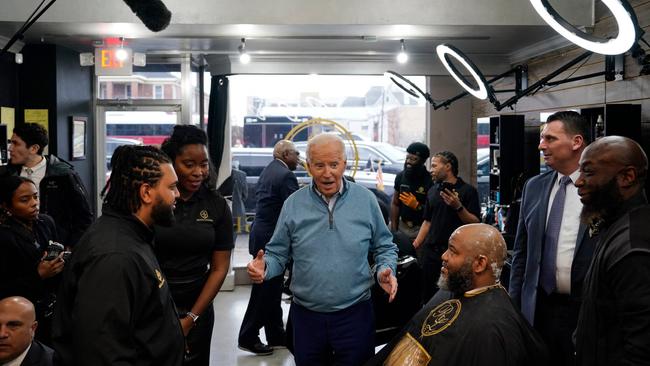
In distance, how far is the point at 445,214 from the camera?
5074mm

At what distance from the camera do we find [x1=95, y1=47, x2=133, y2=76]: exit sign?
634cm

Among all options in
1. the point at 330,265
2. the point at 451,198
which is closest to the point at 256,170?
the point at 451,198

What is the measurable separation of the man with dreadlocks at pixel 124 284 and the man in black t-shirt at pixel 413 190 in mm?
3996

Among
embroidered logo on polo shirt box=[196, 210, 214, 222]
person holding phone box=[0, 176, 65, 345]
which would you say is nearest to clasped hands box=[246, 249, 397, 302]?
embroidered logo on polo shirt box=[196, 210, 214, 222]

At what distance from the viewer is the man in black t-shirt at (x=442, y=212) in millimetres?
5027

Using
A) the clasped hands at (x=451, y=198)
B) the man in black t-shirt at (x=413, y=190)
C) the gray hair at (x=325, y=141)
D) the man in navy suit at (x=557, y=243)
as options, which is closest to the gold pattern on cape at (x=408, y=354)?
the man in navy suit at (x=557, y=243)

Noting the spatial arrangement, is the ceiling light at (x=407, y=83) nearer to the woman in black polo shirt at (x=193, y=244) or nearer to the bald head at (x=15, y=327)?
the woman in black polo shirt at (x=193, y=244)

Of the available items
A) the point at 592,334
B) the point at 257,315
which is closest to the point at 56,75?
the point at 257,315

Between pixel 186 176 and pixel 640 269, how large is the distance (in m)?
1.63

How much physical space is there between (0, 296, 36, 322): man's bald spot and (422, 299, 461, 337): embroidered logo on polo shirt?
155 centimetres

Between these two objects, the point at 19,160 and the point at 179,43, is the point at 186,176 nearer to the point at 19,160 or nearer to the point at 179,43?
the point at 19,160

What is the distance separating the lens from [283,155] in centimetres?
546

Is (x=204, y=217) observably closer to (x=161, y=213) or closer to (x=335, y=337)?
(x=335, y=337)

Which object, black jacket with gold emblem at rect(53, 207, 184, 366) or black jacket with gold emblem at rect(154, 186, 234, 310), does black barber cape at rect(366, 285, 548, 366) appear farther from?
black jacket with gold emblem at rect(53, 207, 184, 366)
